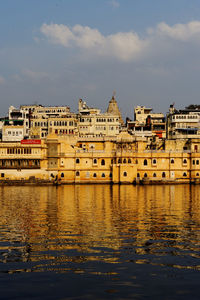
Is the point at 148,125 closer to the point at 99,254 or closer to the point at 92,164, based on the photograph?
the point at 92,164

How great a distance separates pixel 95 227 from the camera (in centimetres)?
2597

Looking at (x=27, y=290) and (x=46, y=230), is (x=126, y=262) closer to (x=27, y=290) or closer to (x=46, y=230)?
(x=27, y=290)

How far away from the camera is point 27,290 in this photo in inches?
583

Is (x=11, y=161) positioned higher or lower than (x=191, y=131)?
lower

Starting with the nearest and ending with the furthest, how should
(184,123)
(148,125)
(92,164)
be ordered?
(92,164)
(184,123)
(148,125)

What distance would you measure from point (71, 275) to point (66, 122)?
231 feet

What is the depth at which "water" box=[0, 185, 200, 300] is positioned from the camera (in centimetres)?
1491

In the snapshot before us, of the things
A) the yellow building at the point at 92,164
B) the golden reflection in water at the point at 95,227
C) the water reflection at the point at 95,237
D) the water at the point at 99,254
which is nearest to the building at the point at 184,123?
the yellow building at the point at 92,164

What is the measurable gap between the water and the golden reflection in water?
1.7 inches

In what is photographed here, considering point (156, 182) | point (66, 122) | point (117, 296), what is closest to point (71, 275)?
point (117, 296)

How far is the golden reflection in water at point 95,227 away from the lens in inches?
807

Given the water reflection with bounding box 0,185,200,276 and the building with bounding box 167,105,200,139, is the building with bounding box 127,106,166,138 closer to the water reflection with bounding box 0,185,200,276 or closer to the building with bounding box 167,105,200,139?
the building with bounding box 167,105,200,139

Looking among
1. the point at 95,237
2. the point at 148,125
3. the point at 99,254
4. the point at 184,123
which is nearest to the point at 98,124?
the point at 148,125

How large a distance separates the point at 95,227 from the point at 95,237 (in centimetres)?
302
